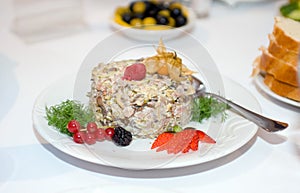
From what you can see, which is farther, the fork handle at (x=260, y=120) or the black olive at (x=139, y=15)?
the black olive at (x=139, y=15)

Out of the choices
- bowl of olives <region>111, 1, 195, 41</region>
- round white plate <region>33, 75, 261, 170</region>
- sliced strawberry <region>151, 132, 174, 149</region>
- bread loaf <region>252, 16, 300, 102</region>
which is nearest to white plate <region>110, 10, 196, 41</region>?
bowl of olives <region>111, 1, 195, 41</region>

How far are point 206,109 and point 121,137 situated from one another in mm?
262

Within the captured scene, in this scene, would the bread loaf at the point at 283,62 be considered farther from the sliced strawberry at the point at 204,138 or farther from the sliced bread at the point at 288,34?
the sliced strawberry at the point at 204,138

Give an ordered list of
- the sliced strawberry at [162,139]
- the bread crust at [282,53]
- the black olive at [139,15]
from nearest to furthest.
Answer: the sliced strawberry at [162,139] → the bread crust at [282,53] → the black olive at [139,15]

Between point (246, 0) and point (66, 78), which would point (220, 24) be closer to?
point (246, 0)

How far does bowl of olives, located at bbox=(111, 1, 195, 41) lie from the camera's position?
1.73 meters

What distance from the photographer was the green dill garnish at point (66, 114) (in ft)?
3.78

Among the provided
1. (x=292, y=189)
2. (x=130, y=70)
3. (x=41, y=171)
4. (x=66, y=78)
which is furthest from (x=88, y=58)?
(x=292, y=189)

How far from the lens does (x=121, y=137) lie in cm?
112

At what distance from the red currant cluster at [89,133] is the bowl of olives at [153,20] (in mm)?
648

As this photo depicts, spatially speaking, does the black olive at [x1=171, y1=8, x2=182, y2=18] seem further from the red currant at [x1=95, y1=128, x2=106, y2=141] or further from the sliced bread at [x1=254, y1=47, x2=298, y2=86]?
the red currant at [x1=95, y1=128, x2=106, y2=141]

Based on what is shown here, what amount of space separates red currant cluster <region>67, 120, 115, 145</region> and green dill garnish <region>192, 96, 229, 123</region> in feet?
0.77

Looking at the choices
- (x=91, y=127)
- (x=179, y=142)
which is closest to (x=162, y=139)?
(x=179, y=142)

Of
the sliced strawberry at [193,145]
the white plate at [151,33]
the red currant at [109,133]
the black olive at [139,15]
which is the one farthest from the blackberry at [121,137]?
the black olive at [139,15]
